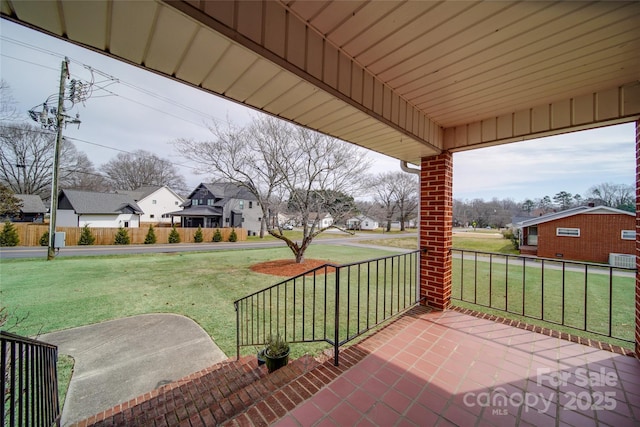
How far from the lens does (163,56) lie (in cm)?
140

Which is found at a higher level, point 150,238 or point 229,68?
point 229,68

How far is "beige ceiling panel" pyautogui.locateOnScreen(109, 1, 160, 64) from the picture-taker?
1.08 metres

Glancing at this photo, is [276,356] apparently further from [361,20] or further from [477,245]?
[477,245]

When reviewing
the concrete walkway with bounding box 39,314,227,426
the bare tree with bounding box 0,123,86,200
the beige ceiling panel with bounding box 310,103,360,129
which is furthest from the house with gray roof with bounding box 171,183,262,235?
the beige ceiling panel with bounding box 310,103,360,129

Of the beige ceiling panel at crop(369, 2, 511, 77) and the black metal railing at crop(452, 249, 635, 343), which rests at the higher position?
the beige ceiling panel at crop(369, 2, 511, 77)

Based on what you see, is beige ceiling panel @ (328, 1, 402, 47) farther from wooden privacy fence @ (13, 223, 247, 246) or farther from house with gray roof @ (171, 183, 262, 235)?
house with gray roof @ (171, 183, 262, 235)

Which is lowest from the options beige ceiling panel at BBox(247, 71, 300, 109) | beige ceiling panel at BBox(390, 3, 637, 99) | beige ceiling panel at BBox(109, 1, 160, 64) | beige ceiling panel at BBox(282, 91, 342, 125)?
beige ceiling panel at BBox(109, 1, 160, 64)

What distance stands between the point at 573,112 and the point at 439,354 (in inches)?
104

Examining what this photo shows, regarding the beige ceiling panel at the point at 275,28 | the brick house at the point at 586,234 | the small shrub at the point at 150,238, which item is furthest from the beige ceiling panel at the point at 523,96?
the small shrub at the point at 150,238

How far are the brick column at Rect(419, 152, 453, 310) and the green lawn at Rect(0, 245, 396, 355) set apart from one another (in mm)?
3055

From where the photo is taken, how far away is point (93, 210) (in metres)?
18.6

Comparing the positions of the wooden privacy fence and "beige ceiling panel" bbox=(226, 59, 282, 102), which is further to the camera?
the wooden privacy fence

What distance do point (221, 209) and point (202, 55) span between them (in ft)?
83.3

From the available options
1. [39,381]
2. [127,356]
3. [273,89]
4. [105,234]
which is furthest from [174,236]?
[273,89]
